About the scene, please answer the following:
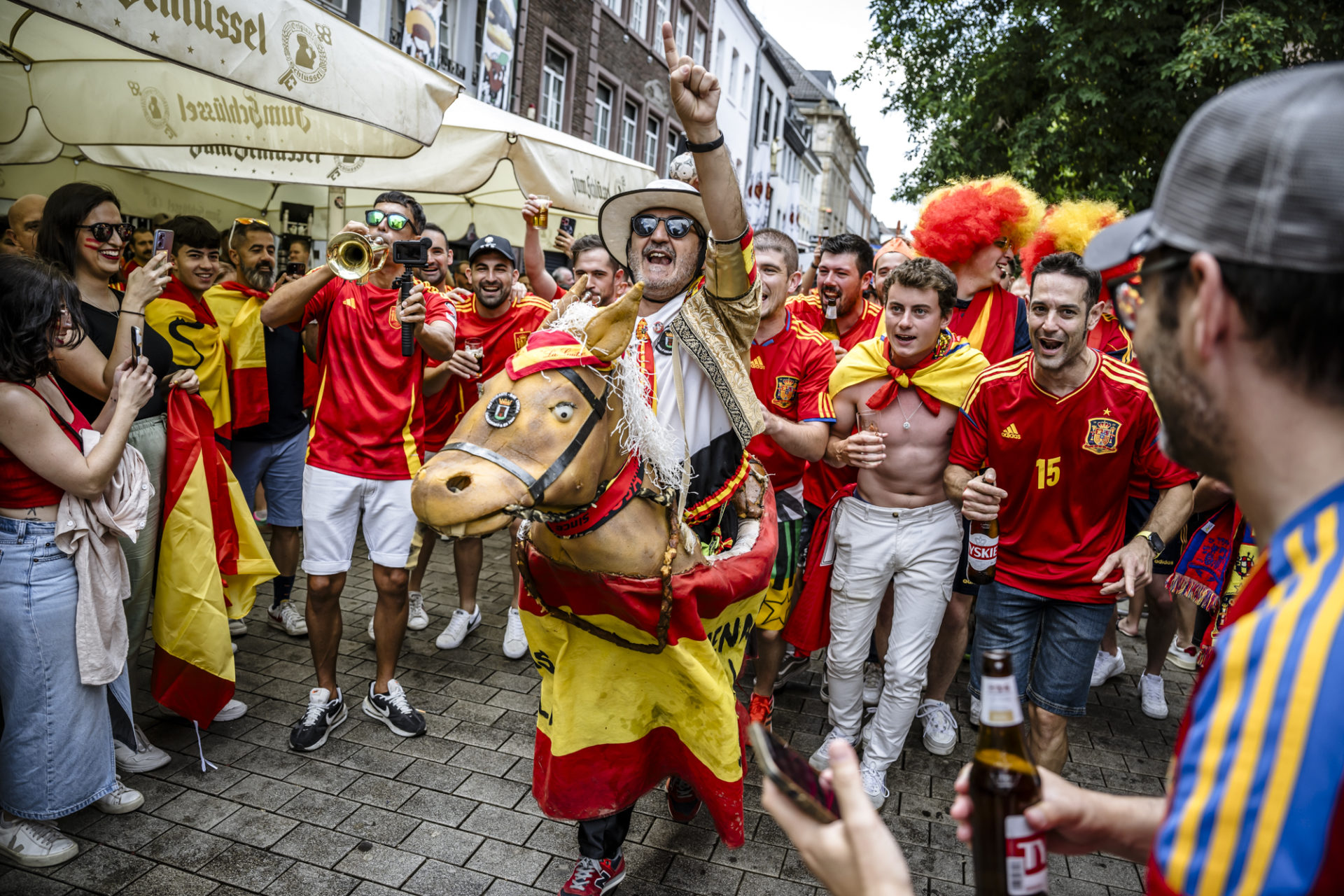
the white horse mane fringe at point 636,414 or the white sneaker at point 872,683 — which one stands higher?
the white horse mane fringe at point 636,414

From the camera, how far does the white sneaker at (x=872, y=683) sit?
5.00 metres

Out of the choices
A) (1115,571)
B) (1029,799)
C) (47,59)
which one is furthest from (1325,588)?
(47,59)

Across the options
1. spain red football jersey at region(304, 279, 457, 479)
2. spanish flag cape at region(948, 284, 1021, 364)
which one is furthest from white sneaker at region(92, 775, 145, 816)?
spanish flag cape at region(948, 284, 1021, 364)

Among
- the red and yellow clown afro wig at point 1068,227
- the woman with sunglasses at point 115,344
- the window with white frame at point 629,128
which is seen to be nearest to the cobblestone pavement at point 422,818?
the woman with sunglasses at point 115,344

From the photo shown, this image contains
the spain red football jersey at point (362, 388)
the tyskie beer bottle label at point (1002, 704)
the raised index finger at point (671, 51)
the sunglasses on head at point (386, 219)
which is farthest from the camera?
the sunglasses on head at point (386, 219)

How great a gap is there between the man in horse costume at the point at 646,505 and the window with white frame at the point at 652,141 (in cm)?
2127

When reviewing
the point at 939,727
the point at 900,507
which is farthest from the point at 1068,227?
the point at 939,727

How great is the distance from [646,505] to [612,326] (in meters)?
0.60

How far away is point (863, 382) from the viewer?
13.9 ft

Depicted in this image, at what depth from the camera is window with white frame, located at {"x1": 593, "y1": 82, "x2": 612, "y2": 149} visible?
19.7 meters

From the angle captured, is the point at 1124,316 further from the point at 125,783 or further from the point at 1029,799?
the point at 125,783

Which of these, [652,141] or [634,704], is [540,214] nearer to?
[634,704]

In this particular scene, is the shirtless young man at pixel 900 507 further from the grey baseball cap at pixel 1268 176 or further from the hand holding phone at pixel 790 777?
the grey baseball cap at pixel 1268 176

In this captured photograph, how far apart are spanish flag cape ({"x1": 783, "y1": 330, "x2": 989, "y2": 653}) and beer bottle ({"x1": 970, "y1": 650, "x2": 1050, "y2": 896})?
2.87 m
